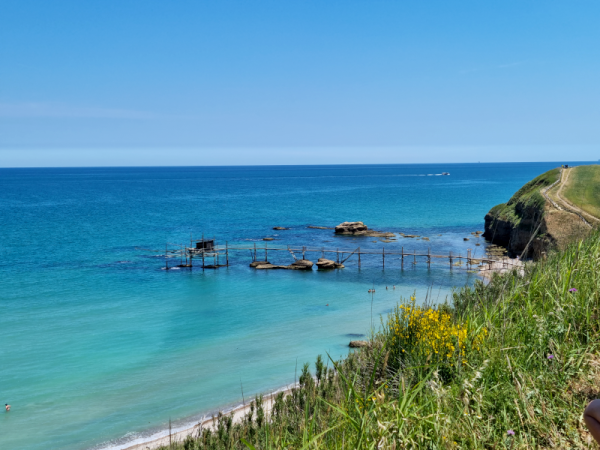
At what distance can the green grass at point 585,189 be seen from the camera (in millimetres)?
36219

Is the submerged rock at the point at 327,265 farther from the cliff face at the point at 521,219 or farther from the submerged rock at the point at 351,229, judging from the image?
the submerged rock at the point at 351,229

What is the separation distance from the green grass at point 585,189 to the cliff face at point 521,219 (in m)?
1.88

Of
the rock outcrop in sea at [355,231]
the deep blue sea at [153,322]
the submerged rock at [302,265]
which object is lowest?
the deep blue sea at [153,322]

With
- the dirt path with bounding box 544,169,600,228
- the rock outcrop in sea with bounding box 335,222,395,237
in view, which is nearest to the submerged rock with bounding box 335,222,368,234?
the rock outcrop in sea with bounding box 335,222,395,237

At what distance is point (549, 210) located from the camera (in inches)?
1377

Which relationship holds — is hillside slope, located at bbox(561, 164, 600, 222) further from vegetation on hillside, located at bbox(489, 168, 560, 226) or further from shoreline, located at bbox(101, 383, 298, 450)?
shoreline, located at bbox(101, 383, 298, 450)

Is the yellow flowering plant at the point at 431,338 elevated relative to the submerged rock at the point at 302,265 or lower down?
elevated

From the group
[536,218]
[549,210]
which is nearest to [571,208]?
[549,210]

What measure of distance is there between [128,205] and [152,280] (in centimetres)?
6603

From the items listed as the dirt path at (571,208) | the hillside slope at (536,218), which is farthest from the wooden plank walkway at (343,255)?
the dirt path at (571,208)

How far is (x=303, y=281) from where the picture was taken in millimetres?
34719

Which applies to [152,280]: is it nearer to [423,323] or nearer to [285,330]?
[285,330]

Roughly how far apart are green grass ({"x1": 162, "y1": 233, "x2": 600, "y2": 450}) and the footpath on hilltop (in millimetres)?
23511

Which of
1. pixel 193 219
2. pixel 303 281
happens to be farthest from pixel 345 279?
pixel 193 219
